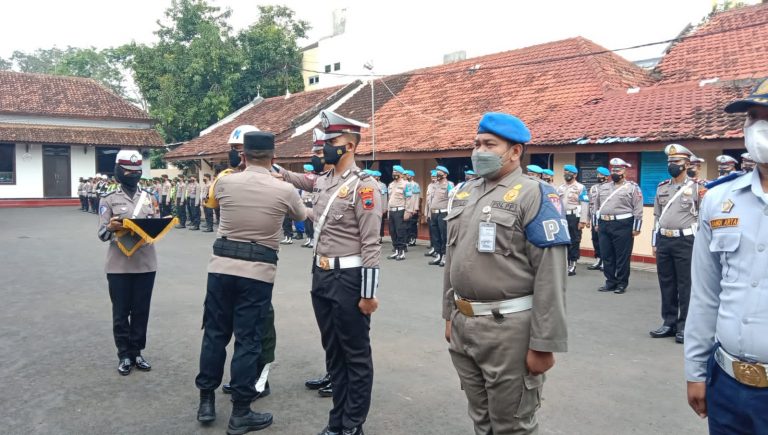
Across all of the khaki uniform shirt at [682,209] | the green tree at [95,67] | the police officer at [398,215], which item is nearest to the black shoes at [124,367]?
the khaki uniform shirt at [682,209]

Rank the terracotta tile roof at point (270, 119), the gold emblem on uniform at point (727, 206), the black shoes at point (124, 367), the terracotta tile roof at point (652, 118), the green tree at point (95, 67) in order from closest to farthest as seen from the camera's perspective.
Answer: the gold emblem on uniform at point (727, 206)
the black shoes at point (124, 367)
the terracotta tile roof at point (652, 118)
the terracotta tile roof at point (270, 119)
the green tree at point (95, 67)

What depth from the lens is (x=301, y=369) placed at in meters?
5.20

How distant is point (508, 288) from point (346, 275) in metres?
1.34

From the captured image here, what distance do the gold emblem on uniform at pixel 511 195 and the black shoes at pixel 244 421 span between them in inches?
90.3

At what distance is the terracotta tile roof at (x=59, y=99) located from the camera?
1254 inches

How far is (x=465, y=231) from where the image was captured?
9.64 feet

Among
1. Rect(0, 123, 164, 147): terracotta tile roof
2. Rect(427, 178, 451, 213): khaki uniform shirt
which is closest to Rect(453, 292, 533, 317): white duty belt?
Rect(427, 178, 451, 213): khaki uniform shirt

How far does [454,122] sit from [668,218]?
32.7ft

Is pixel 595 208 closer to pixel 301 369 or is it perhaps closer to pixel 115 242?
pixel 301 369

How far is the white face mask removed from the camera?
6.89 feet

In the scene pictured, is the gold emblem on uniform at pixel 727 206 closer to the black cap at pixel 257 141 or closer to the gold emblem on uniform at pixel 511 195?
the gold emblem on uniform at pixel 511 195

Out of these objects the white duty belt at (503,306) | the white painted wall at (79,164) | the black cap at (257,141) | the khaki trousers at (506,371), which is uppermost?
the white painted wall at (79,164)

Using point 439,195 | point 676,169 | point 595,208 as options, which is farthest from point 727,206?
point 439,195

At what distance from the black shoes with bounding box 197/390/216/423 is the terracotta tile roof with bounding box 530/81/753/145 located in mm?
9453
